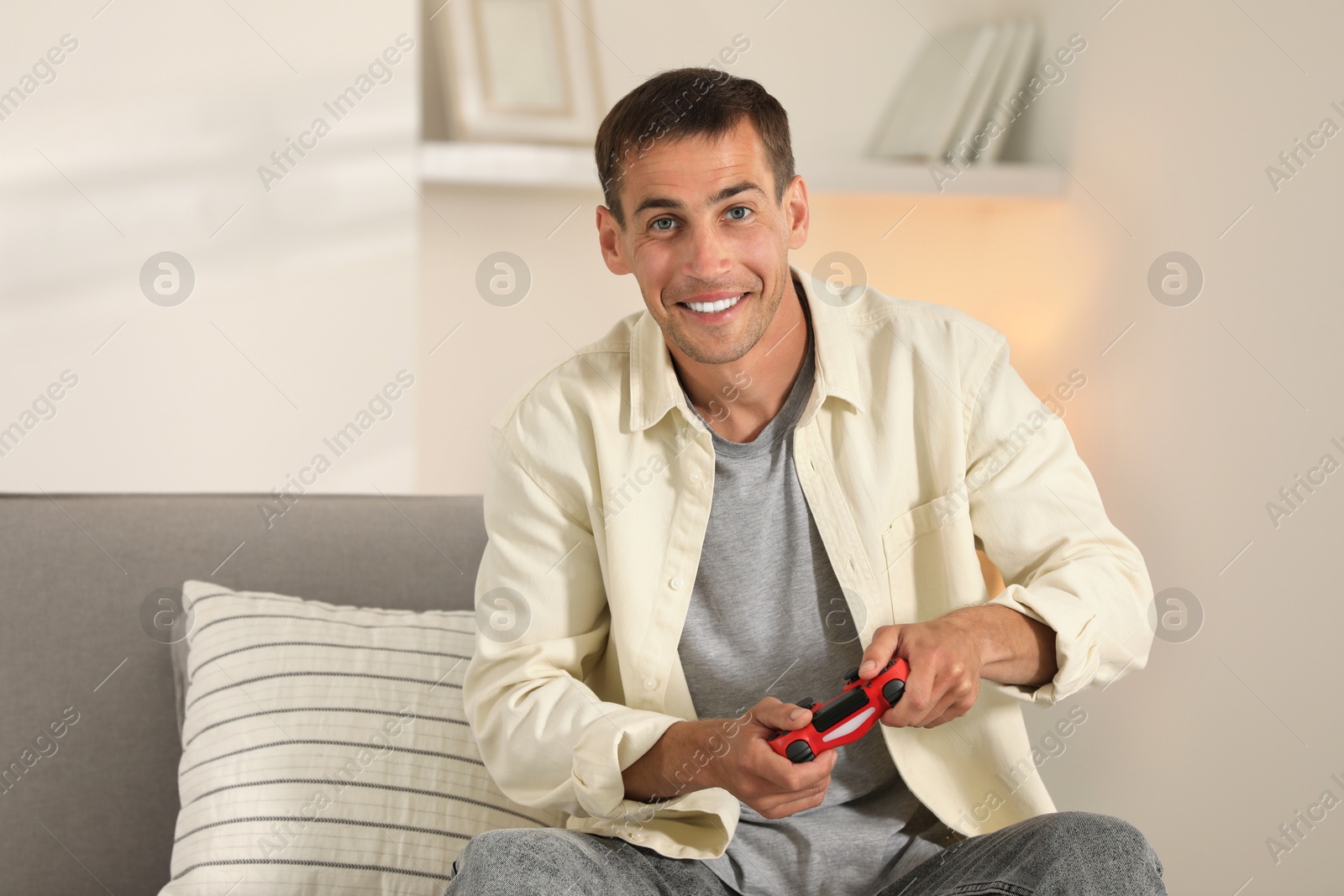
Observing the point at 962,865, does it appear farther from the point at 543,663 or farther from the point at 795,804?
the point at 543,663

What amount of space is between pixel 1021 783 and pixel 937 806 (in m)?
0.09

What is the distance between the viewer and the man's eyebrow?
115cm

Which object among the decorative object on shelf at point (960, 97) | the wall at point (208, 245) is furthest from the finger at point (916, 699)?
the decorative object on shelf at point (960, 97)

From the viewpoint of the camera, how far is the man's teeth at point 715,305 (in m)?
1.16

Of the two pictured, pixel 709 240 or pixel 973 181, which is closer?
pixel 709 240

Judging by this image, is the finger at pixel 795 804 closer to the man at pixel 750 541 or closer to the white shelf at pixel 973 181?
the man at pixel 750 541

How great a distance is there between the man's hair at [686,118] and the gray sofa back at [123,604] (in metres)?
0.60

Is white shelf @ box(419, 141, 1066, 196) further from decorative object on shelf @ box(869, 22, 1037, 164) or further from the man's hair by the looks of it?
the man's hair

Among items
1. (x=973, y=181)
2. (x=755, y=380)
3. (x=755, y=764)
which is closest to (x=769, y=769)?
(x=755, y=764)

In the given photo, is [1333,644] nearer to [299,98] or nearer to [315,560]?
[315,560]

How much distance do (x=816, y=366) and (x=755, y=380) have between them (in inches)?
2.7

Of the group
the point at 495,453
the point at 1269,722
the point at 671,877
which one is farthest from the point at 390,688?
the point at 1269,722

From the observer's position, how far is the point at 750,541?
3.91ft

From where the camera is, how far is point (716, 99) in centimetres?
116
